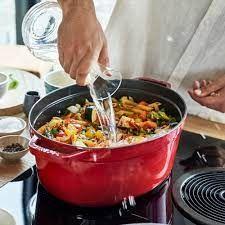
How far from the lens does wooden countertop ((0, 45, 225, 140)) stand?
1391mm

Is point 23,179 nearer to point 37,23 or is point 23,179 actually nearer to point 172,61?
point 37,23

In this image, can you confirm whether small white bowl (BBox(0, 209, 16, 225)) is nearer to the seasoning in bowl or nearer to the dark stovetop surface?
the dark stovetop surface

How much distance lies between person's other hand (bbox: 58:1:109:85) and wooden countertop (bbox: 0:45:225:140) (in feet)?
1.37

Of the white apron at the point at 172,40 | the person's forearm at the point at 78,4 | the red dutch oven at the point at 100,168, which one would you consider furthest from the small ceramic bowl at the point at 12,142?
the white apron at the point at 172,40

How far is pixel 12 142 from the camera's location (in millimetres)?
1231

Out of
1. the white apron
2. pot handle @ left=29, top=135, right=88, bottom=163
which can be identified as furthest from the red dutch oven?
the white apron

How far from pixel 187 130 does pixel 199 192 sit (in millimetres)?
325

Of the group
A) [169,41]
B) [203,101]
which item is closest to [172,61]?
[169,41]

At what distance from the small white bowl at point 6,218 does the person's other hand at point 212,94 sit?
63cm

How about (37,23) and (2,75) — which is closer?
(37,23)

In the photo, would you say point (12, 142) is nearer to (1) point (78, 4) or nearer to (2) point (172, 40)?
(1) point (78, 4)

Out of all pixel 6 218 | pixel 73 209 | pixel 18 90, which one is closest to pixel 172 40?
pixel 18 90

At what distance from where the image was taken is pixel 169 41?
1429 mm

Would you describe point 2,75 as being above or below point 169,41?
below
